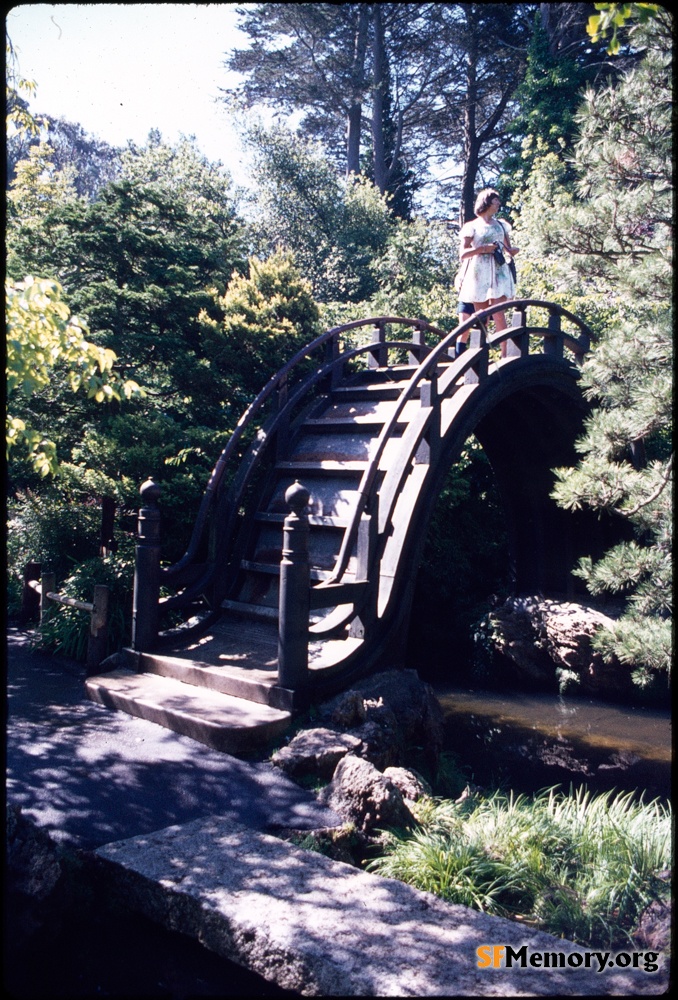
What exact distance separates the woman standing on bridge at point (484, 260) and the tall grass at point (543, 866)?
223 inches

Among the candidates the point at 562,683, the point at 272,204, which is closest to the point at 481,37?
the point at 272,204

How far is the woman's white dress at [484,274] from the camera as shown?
8367mm

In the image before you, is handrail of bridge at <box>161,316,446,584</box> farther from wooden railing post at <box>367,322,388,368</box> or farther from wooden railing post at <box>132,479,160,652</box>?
wooden railing post at <box>132,479,160,652</box>

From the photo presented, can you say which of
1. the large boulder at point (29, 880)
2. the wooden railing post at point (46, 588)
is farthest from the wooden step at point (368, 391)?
the large boulder at point (29, 880)

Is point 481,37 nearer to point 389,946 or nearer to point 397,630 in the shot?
point 397,630

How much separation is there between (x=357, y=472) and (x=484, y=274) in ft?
9.34

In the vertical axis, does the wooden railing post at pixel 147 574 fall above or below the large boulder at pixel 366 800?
above

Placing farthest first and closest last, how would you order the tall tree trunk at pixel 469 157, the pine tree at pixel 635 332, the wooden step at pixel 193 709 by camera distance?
the tall tree trunk at pixel 469 157 → the wooden step at pixel 193 709 → the pine tree at pixel 635 332

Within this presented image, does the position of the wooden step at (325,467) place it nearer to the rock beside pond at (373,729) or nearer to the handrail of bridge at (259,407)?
the handrail of bridge at (259,407)

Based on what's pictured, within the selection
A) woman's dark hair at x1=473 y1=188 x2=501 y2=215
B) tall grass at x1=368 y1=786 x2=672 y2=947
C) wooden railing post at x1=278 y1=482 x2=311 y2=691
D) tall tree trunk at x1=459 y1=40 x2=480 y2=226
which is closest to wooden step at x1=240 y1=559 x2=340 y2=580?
wooden railing post at x1=278 y1=482 x2=311 y2=691

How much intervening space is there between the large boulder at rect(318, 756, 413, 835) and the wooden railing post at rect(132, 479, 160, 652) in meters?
2.44

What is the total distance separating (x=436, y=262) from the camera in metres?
16.8

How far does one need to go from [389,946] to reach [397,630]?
363 cm

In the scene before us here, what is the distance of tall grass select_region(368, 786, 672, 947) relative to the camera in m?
3.63
